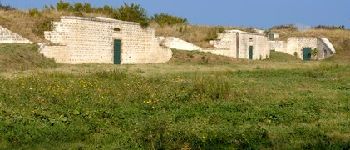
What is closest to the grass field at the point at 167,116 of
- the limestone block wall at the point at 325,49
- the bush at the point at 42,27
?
the bush at the point at 42,27

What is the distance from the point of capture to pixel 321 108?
39.3 ft

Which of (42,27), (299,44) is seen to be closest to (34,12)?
(42,27)

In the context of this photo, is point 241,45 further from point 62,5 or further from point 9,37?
point 9,37

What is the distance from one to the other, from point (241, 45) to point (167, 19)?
7586 millimetres

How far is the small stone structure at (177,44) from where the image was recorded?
129ft

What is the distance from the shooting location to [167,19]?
155 ft

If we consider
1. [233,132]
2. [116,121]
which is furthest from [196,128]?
[116,121]

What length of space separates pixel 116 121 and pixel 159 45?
25.3m

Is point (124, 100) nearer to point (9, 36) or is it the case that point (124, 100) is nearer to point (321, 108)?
point (321, 108)

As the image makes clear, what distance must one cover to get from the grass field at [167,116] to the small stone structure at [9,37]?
13233 mm

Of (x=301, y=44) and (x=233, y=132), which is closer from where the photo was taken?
(x=233, y=132)

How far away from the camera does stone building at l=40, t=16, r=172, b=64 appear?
29.6 metres

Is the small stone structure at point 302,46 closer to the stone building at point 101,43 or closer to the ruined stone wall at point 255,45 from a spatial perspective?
the ruined stone wall at point 255,45

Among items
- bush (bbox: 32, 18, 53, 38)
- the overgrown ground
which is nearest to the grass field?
the overgrown ground
